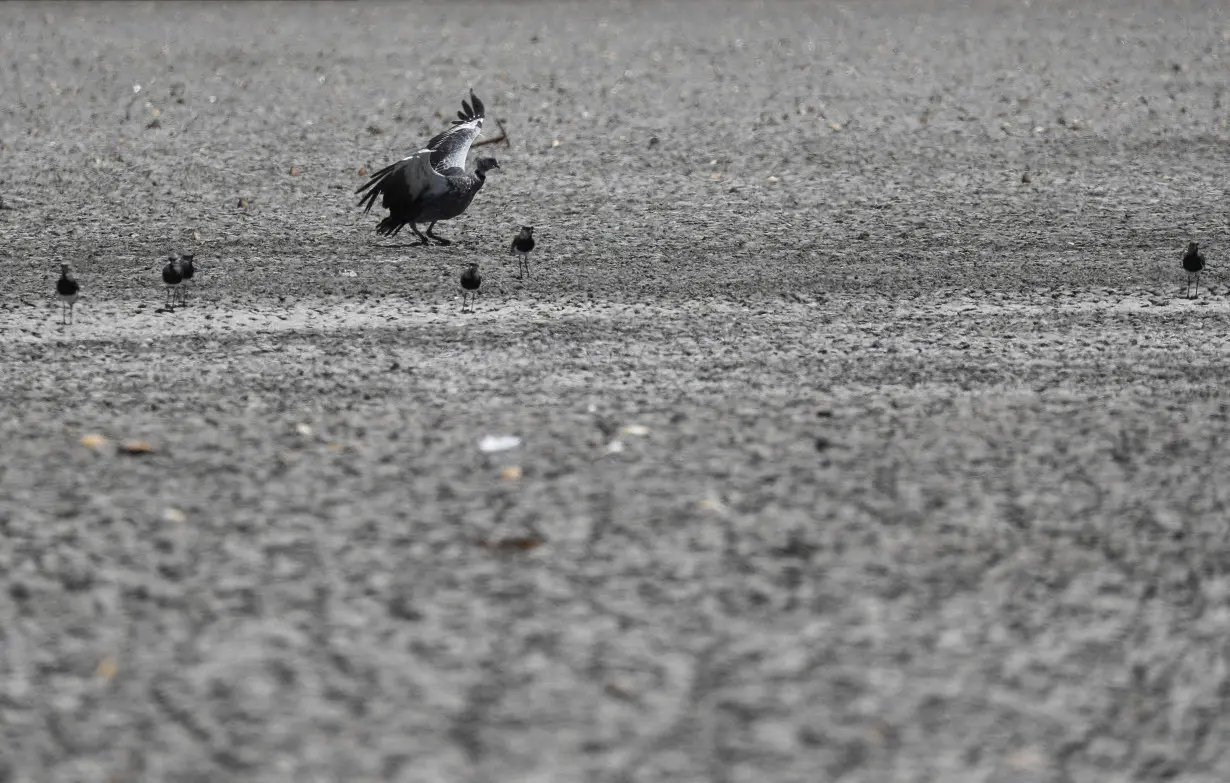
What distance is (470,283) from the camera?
979 cm

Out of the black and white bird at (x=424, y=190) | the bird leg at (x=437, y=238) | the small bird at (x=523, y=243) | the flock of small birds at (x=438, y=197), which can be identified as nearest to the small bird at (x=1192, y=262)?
Result: the flock of small birds at (x=438, y=197)

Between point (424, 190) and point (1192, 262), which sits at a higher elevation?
point (424, 190)

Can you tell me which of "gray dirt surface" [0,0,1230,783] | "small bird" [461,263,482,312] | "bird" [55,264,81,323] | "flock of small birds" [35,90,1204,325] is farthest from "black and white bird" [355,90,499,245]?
"bird" [55,264,81,323]

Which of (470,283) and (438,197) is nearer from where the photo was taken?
(470,283)

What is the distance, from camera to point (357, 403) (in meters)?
7.60

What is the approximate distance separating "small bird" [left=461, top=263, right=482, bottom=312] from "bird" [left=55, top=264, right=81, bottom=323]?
243 centimetres

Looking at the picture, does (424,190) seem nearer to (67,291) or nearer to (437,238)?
(437,238)

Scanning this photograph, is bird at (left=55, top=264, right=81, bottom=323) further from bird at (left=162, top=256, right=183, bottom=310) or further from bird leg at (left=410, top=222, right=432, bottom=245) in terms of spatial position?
bird leg at (left=410, top=222, right=432, bottom=245)

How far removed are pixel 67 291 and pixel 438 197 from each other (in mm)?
2941

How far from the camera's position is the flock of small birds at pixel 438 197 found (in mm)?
9906

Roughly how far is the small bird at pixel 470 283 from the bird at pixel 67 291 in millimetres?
2432

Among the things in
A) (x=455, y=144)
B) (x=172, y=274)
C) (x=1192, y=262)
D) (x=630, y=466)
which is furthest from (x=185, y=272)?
(x=1192, y=262)

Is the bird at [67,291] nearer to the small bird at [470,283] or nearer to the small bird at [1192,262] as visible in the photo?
the small bird at [470,283]

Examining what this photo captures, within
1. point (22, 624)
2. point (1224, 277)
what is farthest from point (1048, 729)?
point (1224, 277)
